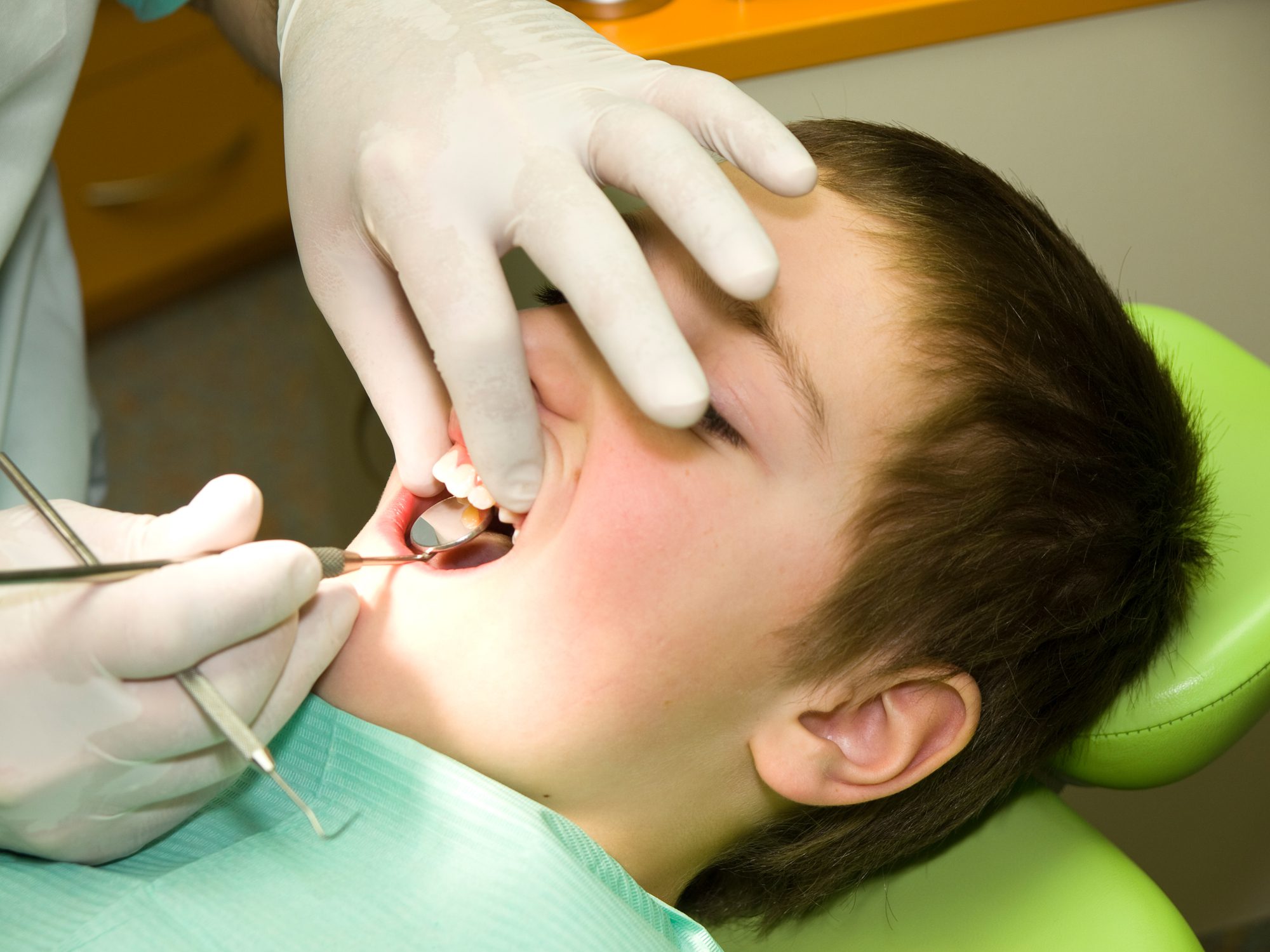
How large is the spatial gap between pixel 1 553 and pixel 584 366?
1.64 ft

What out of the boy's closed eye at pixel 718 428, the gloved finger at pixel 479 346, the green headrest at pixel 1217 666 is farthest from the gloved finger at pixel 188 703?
the green headrest at pixel 1217 666

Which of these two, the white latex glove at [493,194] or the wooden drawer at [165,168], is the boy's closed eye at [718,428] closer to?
the white latex glove at [493,194]

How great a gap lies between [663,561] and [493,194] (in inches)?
14.1

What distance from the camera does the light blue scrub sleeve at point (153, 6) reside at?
132cm

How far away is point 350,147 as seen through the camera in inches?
41.9

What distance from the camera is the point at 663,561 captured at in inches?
37.4

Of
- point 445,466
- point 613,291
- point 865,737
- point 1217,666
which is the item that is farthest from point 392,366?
point 1217,666

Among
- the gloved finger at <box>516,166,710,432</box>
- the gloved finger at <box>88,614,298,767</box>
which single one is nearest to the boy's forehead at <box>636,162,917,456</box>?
the gloved finger at <box>516,166,710,432</box>

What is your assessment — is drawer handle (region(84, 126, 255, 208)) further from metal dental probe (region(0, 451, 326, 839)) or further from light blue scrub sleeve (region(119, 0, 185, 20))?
metal dental probe (region(0, 451, 326, 839))

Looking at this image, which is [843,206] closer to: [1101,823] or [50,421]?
[50,421]

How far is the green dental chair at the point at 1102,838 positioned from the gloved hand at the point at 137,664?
664 millimetres

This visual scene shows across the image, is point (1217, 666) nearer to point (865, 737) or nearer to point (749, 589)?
point (865, 737)

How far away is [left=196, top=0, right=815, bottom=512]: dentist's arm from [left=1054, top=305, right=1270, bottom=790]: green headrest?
0.63 meters

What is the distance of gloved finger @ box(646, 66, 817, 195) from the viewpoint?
0.92 metres
